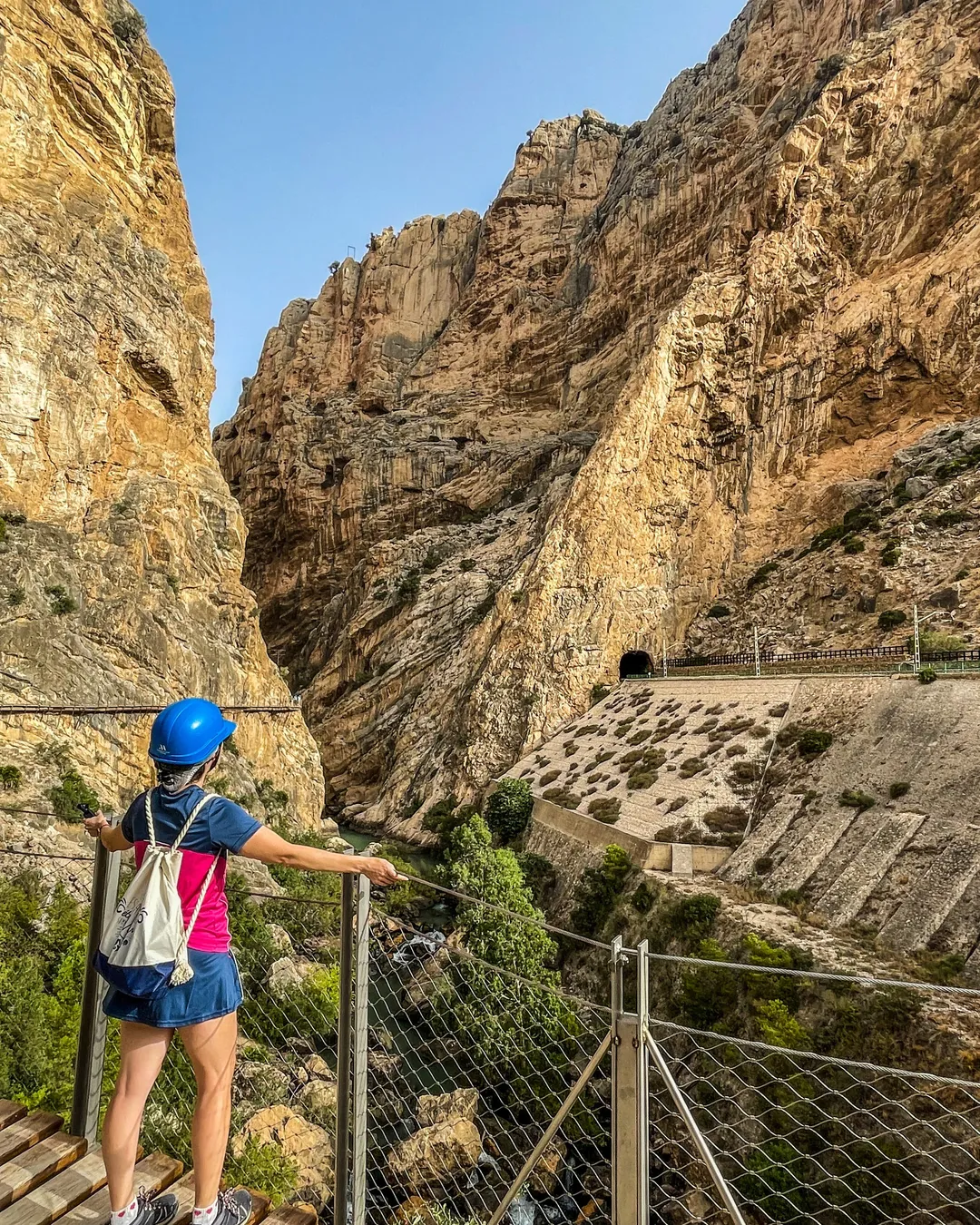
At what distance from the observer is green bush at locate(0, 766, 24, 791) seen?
51.3 ft

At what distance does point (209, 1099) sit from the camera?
2.78m

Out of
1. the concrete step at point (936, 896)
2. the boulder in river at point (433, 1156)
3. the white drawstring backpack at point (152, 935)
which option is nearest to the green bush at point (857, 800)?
the concrete step at point (936, 896)

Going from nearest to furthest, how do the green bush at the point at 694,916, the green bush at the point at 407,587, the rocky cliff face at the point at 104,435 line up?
the green bush at the point at 694,916
the rocky cliff face at the point at 104,435
the green bush at the point at 407,587

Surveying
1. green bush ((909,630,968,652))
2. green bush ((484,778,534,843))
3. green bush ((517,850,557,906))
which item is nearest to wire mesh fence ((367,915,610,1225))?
green bush ((517,850,557,906))

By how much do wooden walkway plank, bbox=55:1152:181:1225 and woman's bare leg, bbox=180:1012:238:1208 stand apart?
1.83 feet

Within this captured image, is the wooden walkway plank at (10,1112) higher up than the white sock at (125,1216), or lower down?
lower down

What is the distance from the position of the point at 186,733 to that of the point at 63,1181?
237 cm

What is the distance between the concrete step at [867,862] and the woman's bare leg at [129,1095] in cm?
1595

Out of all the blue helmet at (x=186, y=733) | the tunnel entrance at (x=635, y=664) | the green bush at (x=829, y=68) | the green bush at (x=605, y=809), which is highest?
the green bush at (x=829, y=68)

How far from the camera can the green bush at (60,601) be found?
68.8 ft

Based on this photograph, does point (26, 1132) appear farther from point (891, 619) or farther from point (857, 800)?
point (891, 619)

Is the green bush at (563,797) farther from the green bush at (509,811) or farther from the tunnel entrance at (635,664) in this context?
the tunnel entrance at (635,664)

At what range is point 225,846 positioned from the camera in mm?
2756

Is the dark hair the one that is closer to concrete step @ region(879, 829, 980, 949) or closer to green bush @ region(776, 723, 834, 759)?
concrete step @ region(879, 829, 980, 949)
